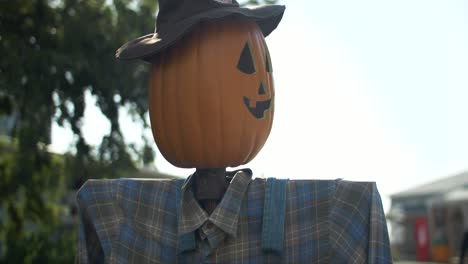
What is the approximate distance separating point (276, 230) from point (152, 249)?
483 millimetres

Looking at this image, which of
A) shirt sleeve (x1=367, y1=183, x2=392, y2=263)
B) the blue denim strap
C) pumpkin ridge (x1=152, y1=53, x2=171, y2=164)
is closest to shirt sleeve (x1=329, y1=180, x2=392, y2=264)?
shirt sleeve (x1=367, y1=183, x2=392, y2=263)

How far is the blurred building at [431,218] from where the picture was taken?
24766 millimetres

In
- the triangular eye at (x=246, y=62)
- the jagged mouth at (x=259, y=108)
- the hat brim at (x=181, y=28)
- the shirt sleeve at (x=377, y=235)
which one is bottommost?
the shirt sleeve at (x=377, y=235)

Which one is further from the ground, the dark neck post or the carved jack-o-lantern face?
the carved jack-o-lantern face

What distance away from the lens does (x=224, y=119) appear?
7.70 ft

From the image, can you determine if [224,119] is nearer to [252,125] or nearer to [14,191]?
[252,125]

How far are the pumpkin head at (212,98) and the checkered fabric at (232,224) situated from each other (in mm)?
141

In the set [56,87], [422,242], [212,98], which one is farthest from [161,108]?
[422,242]

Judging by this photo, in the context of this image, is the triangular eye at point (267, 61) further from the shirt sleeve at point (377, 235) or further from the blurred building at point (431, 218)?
the blurred building at point (431, 218)

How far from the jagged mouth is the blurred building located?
22185 millimetres

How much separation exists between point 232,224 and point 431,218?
85.6ft

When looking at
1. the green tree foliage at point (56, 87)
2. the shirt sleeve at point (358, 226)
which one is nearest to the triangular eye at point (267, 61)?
the shirt sleeve at point (358, 226)

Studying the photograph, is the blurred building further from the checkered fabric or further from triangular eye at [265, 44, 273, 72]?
the checkered fabric

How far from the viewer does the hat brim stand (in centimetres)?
234
